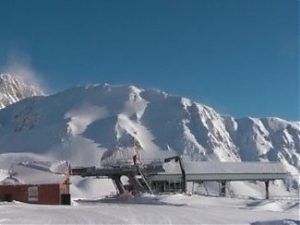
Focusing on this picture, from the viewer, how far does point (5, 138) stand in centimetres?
19925

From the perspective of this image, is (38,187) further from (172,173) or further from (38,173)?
(172,173)

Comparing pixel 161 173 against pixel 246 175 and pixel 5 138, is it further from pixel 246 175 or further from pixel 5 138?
pixel 5 138

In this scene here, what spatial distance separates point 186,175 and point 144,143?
119473mm

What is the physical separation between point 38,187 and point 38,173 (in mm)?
2596

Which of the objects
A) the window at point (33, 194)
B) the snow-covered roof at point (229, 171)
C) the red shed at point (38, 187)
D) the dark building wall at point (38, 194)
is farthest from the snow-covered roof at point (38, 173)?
the snow-covered roof at point (229, 171)

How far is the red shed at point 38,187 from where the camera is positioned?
49.9m

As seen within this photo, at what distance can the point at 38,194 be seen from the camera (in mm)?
50125

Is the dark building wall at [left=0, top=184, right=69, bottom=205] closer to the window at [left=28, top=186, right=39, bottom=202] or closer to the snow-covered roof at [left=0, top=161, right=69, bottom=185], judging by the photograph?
the window at [left=28, top=186, right=39, bottom=202]

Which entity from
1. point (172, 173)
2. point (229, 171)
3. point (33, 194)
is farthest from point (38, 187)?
point (229, 171)

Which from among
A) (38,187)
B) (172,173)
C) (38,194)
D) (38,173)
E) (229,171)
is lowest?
(38,194)

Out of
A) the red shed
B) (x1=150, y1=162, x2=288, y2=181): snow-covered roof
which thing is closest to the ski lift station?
(x1=150, y1=162, x2=288, y2=181): snow-covered roof

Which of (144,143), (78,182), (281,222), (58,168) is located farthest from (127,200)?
(144,143)

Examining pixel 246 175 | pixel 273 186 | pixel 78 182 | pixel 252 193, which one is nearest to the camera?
pixel 246 175

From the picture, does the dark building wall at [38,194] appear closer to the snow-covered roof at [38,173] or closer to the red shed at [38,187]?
the red shed at [38,187]
